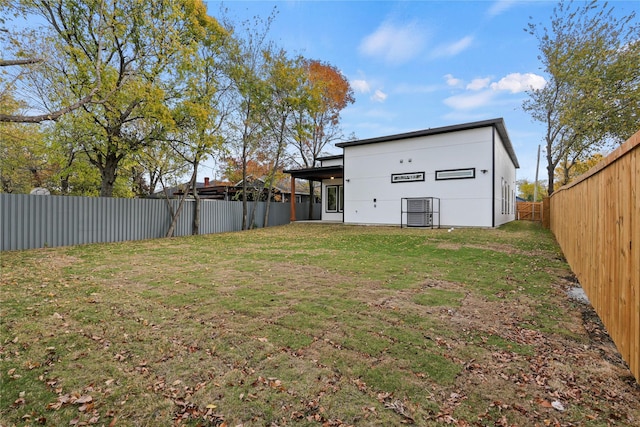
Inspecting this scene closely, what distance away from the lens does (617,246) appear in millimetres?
2414

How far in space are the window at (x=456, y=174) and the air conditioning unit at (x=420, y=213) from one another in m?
A: 1.11

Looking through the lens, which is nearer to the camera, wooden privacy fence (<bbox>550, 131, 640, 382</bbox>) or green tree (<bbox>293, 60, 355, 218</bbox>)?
wooden privacy fence (<bbox>550, 131, 640, 382</bbox>)

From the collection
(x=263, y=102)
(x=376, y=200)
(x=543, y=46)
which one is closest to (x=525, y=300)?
(x=376, y=200)

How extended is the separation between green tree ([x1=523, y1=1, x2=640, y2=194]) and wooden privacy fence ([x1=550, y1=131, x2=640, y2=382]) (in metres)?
11.8

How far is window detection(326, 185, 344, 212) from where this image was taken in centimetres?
1872

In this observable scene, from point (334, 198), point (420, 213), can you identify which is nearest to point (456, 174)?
point (420, 213)

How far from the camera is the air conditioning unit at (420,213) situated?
13.0 meters

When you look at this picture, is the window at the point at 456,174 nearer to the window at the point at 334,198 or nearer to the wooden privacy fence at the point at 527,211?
the window at the point at 334,198

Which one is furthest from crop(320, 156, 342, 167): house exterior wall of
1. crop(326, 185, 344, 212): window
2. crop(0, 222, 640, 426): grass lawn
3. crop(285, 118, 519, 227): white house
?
crop(0, 222, 640, 426): grass lawn

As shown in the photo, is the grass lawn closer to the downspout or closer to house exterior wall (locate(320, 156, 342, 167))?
the downspout

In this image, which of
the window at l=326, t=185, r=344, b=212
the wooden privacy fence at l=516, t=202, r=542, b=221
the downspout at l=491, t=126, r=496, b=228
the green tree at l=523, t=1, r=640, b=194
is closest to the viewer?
the green tree at l=523, t=1, r=640, b=194

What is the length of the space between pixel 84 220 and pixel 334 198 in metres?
12.6

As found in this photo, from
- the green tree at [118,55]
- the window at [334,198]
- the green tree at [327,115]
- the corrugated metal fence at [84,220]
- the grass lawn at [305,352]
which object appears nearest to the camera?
the grass lawn at [305,352]

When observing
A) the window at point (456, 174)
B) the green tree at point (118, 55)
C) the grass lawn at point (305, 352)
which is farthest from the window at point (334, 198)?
the grass lawn at point (305, 352)
